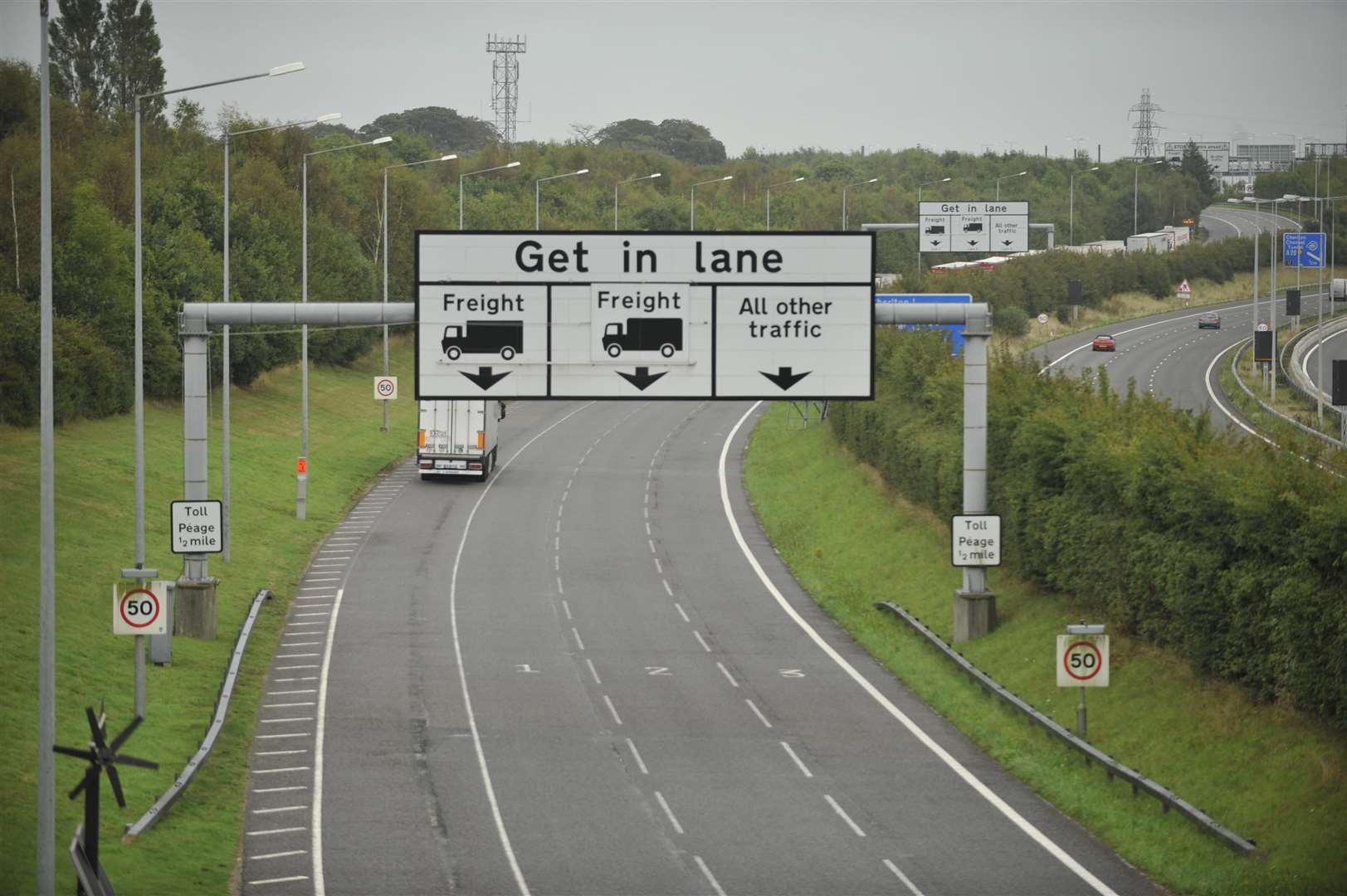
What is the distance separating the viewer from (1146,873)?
83.7 feet

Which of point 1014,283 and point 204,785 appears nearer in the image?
point 204,785

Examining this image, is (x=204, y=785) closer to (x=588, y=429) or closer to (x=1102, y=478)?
(x=1102, y=478)

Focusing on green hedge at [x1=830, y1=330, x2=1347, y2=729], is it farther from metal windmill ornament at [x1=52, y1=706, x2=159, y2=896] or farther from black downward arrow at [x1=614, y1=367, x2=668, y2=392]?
metal windmill ornament at [x1=52, y1=706, x2=159, y2=896]

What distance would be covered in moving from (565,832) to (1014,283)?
89.4 metres

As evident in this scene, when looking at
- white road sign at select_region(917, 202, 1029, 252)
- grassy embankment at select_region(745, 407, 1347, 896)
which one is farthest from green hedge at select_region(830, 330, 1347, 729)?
white road sign at select_region(917, 202, 1029, 252)

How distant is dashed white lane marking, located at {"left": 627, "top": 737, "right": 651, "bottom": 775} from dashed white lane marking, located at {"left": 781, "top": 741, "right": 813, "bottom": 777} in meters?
2.78

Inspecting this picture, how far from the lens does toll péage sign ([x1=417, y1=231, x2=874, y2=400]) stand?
29.1 metres

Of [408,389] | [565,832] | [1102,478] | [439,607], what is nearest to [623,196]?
[408,389]

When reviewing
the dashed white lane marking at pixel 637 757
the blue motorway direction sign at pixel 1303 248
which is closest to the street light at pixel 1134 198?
the blue motorway direction sign at pixel 1303 248

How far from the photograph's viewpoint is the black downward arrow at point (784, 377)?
29.3m

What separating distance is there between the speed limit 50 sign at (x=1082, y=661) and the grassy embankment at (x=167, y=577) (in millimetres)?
14410

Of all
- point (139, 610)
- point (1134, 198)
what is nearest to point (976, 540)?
point (139, 610)

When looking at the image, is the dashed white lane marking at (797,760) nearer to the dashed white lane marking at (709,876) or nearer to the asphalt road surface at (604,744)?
the asphalt road surface at (604,744)

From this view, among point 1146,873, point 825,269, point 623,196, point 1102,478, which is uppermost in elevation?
point 623,196
